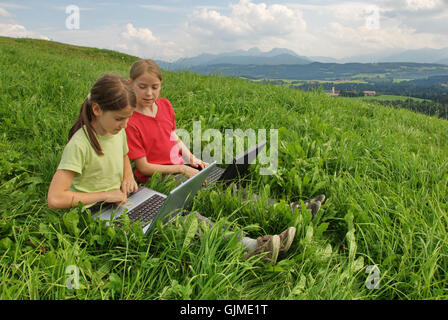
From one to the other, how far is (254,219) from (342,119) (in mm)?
3999

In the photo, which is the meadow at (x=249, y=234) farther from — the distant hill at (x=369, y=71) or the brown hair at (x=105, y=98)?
the distant hill at (x=369, y=71)

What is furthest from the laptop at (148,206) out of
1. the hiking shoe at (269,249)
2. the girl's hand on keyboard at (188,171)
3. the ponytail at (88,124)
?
the hiking shoe at (269,249)

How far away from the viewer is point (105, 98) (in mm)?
2039

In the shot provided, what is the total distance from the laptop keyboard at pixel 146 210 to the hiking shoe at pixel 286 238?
3.11 feet

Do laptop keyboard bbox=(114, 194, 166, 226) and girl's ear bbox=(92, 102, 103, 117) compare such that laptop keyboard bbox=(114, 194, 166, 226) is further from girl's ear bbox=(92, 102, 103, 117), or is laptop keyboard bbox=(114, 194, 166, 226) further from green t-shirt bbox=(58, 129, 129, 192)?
girl's ear bbox=(92, 102, 103, 117)

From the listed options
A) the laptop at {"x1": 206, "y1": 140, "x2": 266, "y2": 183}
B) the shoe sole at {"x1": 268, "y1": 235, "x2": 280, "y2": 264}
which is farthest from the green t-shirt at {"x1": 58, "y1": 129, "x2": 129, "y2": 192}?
the shoe sole at {"x1": 268, "y1": 235, "x2": 280, "y2": 264}

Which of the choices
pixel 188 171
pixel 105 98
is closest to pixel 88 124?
pixel 105 98

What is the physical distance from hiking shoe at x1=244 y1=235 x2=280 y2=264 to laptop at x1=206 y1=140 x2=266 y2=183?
0.93 meters

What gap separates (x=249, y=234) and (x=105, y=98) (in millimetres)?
1533

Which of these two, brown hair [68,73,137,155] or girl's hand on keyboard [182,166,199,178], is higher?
brown hair [68,73,137,155]

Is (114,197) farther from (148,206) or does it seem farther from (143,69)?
(143,69)

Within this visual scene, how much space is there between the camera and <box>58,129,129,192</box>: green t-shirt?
2.02 m
